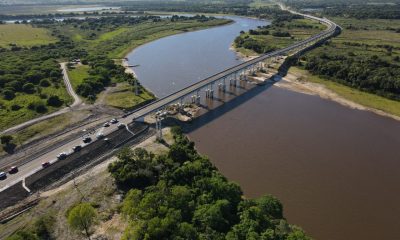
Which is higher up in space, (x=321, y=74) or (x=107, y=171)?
(x=107, y=171)

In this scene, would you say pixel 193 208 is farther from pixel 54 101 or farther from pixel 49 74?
pixel 49 74

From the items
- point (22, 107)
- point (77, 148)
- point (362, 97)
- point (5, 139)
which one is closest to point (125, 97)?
point (22, 107)

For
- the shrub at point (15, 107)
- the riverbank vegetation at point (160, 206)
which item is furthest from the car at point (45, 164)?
the shrub at point (15, 107)

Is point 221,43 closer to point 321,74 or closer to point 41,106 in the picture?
point 321,74

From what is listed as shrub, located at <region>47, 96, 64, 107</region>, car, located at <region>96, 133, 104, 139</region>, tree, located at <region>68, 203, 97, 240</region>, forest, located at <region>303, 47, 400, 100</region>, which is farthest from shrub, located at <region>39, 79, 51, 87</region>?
forest, located at <region>303, 47, 400, 100</region>

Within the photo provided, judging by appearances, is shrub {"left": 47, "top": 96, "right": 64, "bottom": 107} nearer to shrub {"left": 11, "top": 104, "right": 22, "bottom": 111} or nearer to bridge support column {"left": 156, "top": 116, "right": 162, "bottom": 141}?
shrub {"left": 11, "top": 104, "right": 22, "bottom": 111}

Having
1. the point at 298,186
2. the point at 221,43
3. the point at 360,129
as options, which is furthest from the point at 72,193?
the point at 221,43

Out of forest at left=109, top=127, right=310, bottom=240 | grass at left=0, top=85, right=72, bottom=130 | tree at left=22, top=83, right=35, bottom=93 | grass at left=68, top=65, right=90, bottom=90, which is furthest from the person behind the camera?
grass at left=68, top=65, right=90, bottom=90
